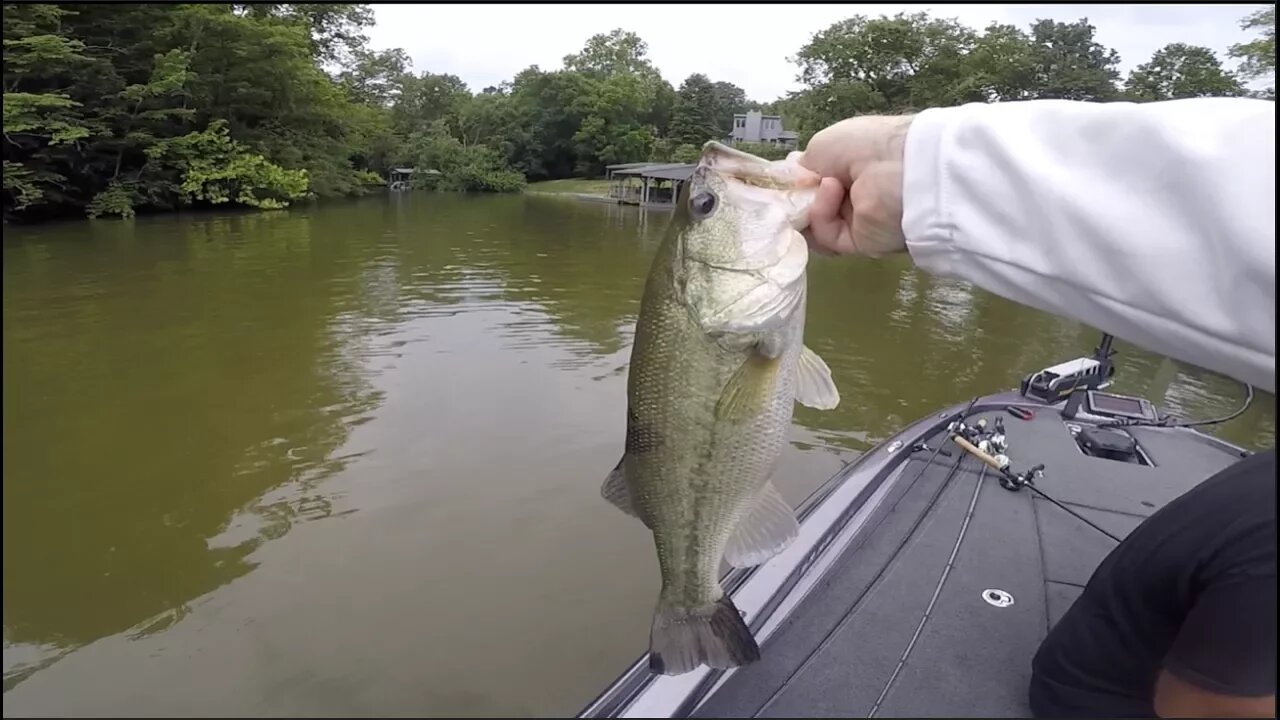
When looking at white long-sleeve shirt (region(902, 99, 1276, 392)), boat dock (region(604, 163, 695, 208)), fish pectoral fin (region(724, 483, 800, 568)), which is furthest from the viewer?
boat dock (region(604, 163, 695, 208))

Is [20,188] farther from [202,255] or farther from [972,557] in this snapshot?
[972,557]

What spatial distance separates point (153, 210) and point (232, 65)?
672cm

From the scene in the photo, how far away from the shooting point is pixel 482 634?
4465 millimetres

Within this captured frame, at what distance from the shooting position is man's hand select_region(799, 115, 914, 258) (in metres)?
1.60

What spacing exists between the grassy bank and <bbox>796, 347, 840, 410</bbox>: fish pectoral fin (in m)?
45.9

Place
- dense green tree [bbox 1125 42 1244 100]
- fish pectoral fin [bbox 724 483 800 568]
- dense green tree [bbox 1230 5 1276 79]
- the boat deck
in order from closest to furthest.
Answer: fish pectoral fin [bbox 724 483 800 568]
the boat deck
dense green tree [bbox 1230 5 1276 79]
dense green tree [bbox 1125 42 1244 100]

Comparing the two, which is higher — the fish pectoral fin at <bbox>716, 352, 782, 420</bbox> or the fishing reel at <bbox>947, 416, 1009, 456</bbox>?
the fish pectoral fin at <bbox>716, 352, 782, 420</bbox>

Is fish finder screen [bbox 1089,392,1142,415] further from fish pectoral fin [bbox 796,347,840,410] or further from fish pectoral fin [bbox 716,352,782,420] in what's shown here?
fish pectoral fin [bbox 716,352,782,420]

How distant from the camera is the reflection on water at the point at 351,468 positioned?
4.23 m

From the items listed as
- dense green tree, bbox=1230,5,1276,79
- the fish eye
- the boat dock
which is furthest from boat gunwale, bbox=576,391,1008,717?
the boat dock

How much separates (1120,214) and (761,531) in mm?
1047

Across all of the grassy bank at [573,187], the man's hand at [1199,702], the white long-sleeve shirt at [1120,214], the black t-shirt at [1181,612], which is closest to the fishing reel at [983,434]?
the black t-shirt at [1181,612]

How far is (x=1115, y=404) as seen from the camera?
500 cm

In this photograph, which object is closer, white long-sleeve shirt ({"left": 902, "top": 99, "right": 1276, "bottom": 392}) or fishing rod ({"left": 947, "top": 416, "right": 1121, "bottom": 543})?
white long-sleeve shirt ({"left": 902, "top": 99, "right": 1276, "bottom": 392})
